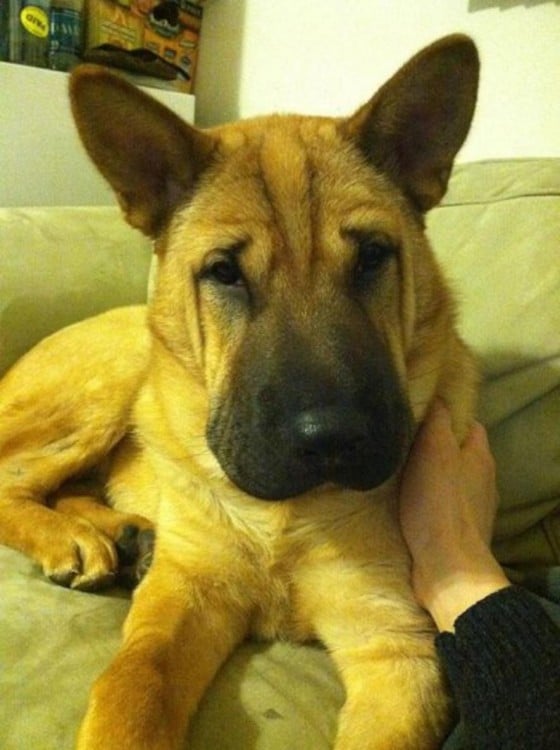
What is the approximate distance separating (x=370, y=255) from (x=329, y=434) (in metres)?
0.38

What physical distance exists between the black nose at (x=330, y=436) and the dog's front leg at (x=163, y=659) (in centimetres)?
40

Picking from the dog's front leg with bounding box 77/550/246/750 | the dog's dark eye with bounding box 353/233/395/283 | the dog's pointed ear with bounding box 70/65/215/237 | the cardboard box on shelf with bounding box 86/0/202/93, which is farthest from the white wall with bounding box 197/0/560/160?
the dog's front leg with bounding box 77/550/246/750

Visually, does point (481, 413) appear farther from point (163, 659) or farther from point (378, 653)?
point (163, 659)

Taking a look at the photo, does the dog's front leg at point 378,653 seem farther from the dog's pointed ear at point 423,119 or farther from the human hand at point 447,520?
the dog's pointed ear at point 423,119

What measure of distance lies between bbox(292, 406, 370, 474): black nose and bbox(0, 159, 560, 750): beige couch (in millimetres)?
400

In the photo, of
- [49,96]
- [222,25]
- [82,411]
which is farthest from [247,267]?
[222,25]

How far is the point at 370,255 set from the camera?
1197 mm

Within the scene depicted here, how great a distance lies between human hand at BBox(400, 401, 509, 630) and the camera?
114 cm

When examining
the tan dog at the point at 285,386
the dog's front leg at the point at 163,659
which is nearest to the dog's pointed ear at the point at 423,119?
the tan dog at the point at 285,386

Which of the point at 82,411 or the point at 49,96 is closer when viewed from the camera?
the point at 82,411

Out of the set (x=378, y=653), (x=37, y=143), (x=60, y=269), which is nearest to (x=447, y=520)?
(x=378, y=653)

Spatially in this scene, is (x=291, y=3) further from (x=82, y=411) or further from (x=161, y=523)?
(x=161, y=523)

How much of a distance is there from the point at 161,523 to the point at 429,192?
2.62ft

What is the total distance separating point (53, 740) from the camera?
3.17ft
